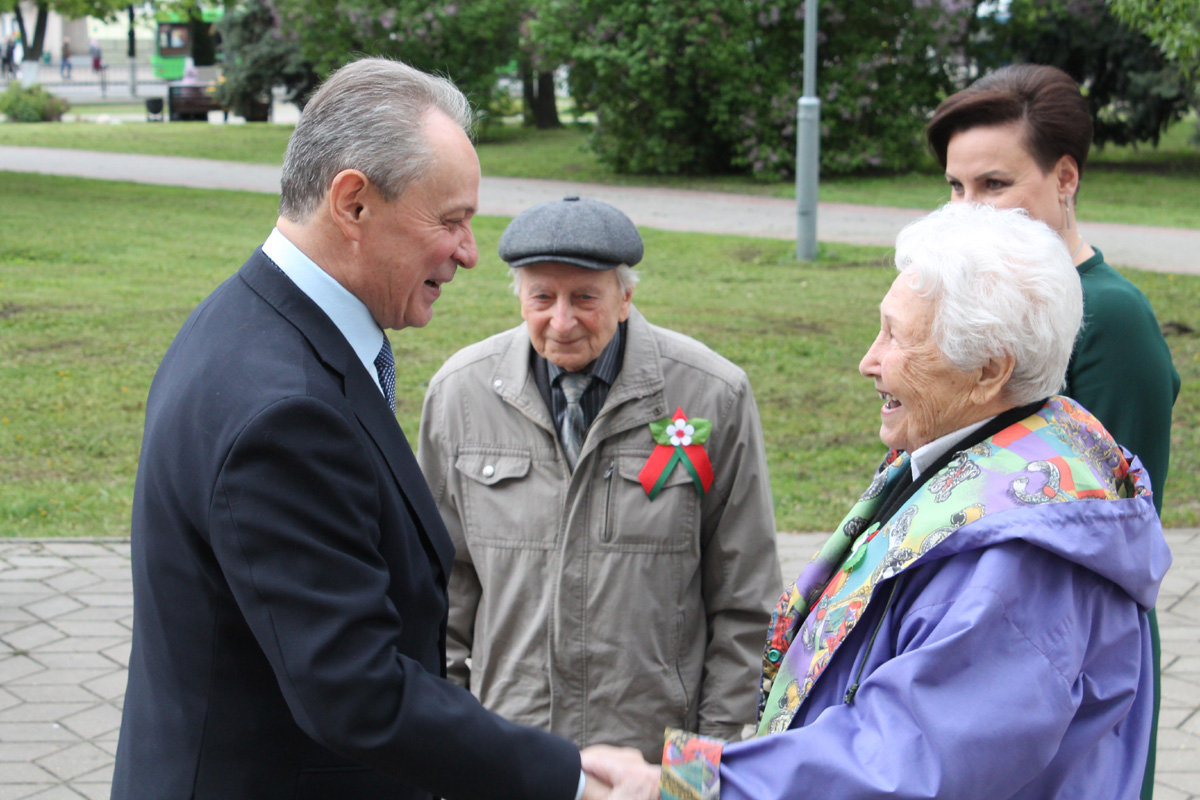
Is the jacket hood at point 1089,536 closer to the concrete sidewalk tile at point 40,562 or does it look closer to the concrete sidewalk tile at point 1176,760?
the concrete sidewalk tile at point 1176,760

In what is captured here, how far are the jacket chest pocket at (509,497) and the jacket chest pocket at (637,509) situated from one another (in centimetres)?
14

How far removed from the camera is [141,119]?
3731cm

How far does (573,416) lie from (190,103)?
3758 cm

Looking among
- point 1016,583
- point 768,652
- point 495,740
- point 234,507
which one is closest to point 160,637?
point 234,507

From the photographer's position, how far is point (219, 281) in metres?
11.9

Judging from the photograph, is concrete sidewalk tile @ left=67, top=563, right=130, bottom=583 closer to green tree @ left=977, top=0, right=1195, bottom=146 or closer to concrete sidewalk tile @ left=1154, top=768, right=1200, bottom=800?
concrete sidewalk tile @ left=1154, top=768, right=1200, bottom=800

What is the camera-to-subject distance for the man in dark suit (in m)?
1.77

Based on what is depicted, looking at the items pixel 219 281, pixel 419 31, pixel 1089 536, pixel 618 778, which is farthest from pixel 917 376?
pixel 419 31

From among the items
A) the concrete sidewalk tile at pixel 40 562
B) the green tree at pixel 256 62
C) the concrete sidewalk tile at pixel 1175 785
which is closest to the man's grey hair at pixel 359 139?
the concrete sidewalk tile at pixel 1175 785

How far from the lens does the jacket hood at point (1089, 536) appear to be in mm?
1760

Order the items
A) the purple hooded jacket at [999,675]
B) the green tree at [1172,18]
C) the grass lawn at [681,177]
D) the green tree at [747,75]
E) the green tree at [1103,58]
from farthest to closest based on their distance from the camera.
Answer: the green tree at [1103,58] → the green tree at [747,75] → the grass lawn at [681,177] → the green tree at [1172,18] → the purple hooded jacket at [999,675]

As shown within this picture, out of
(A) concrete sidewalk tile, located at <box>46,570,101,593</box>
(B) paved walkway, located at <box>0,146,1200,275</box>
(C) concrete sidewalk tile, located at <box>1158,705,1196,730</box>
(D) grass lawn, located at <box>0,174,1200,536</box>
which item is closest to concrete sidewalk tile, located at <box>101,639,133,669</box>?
(A) concrete sidewalk tile, located at <box>46,570,101,593</box>

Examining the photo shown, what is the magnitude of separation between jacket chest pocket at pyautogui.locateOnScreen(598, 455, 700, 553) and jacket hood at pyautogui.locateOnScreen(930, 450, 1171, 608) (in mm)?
1175

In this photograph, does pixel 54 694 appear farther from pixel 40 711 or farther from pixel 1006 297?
pixel 1006 297
